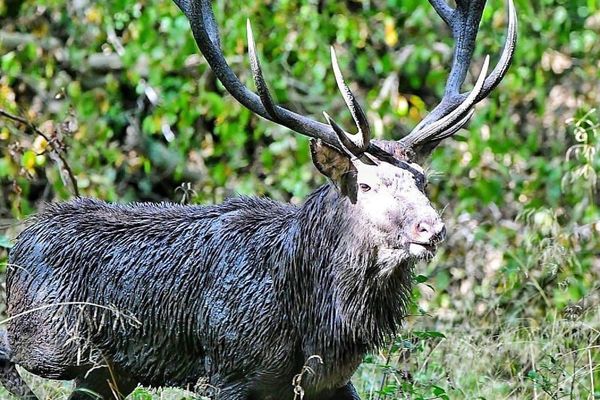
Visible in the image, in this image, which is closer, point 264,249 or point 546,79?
point 264,249

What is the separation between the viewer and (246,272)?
15.5 feet

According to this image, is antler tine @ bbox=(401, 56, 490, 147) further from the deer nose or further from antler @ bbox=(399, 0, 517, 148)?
the deer nose

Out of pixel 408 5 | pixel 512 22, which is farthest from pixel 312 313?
pixel 408 5

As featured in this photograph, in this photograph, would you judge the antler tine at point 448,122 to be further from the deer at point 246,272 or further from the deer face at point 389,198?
the deer face at point 389,198

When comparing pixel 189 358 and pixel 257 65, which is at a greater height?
pixel 257 65

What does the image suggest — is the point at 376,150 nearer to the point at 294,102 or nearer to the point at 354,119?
the point at 354,119

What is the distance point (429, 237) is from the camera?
423cm

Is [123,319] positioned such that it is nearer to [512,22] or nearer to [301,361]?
[301,361]

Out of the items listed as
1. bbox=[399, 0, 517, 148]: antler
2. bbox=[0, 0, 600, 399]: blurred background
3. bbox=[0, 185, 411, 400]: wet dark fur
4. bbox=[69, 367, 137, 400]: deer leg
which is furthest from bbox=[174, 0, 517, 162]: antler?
bbox=[0, 0, 600, 399]: blurred background

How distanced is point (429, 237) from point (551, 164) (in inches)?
207

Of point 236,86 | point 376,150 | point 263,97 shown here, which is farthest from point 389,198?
point 236,86

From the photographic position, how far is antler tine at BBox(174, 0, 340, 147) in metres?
4.61

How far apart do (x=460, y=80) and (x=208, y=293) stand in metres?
1.30

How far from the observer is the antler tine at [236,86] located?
461cm
